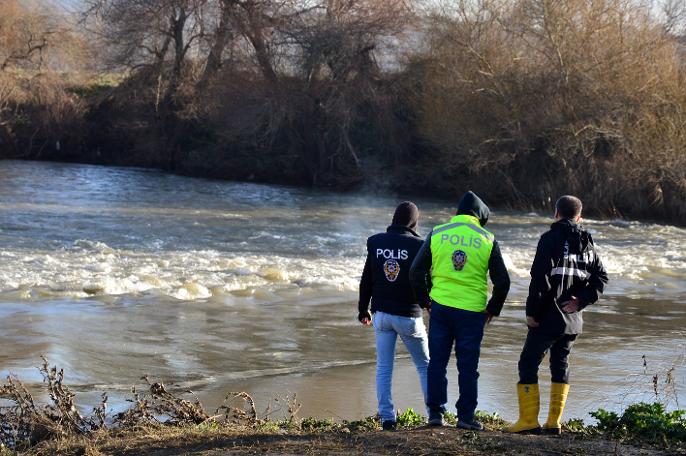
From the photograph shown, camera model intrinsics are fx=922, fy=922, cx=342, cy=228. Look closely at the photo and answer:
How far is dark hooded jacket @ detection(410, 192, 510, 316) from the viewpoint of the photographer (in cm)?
653

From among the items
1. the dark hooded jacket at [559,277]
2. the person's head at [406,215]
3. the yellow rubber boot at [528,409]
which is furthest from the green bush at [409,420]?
the person's head at [406,215]

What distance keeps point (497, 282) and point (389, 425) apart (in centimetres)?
129

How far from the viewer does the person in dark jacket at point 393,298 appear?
6844 millimetres

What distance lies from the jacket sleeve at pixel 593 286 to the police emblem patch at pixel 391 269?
51.8 inches

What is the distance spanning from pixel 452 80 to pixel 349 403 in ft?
78.2

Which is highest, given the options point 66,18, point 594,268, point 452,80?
point 66,18

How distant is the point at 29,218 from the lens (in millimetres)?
22750

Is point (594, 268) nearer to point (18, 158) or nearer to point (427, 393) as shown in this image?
point (427, 393)

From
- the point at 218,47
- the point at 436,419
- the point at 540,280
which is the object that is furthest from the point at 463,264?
the point at 218,47

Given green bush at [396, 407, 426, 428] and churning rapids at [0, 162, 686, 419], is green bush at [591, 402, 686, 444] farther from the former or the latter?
green bush at [396, 407, 426, 428]

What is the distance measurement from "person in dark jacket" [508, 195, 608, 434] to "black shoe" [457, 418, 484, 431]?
33 centimetres

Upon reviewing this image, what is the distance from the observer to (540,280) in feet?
21.6

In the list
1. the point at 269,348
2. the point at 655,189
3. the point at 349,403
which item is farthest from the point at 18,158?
the point at 349,403

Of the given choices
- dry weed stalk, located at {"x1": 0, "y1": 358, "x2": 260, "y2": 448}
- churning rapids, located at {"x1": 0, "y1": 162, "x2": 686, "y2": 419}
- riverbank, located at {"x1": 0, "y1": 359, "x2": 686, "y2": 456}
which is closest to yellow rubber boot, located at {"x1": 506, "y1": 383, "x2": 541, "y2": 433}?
riverbank, located at {"x1": 0, "y1": 359, "x2": 686, "y2": 456}
